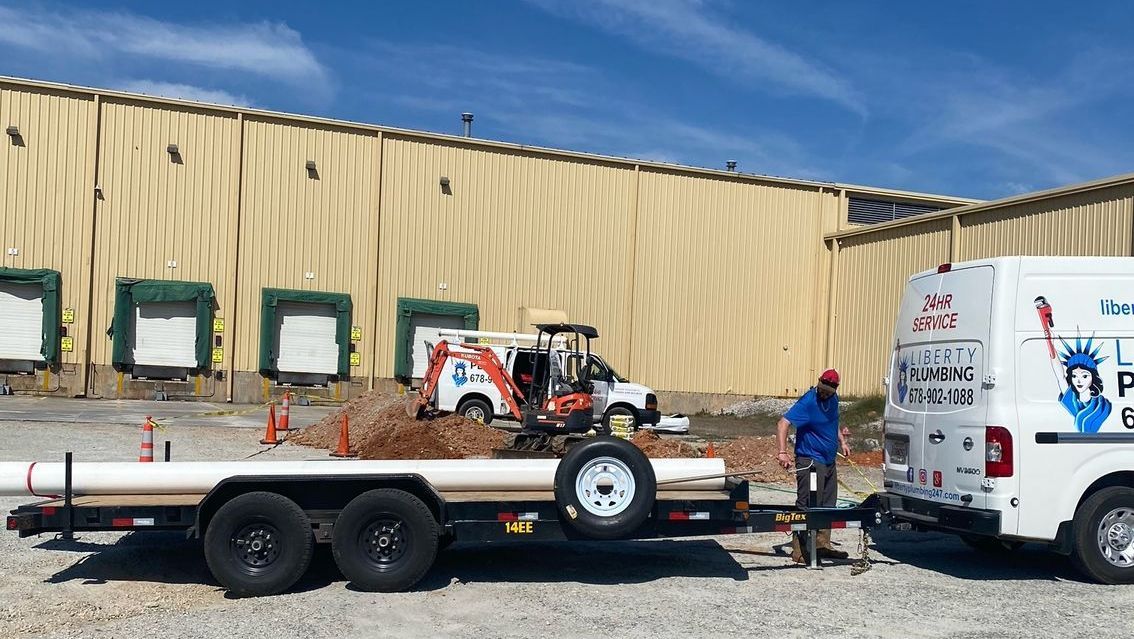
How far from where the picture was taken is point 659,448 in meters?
16.2

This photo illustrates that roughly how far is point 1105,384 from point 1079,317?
1.83ft

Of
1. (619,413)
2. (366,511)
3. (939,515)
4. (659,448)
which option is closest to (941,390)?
(939,515)

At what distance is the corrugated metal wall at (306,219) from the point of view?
28688 mm

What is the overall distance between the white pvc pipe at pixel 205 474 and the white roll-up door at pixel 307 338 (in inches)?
859

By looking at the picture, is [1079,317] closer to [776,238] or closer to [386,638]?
[386,638]

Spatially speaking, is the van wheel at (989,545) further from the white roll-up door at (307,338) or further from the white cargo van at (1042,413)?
the white roll-up door at (307,338)

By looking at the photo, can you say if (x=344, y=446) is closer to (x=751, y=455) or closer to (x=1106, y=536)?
(x=751, y=455)

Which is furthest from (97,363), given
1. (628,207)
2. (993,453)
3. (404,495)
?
(993,453)

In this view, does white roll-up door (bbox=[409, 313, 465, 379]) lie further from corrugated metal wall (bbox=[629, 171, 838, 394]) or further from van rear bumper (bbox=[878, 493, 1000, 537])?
van rear bumper (bbox=[878, 493, 1000, 537])

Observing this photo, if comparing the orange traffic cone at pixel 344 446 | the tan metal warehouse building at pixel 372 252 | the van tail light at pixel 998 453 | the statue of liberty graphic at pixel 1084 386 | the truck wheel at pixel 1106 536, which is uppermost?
the tan metal warehouse building at pixel 372 252

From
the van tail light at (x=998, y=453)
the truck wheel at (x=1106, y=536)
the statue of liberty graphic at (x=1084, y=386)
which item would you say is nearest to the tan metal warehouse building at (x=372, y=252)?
the statue of liberty graphic at (x=1084, y=386)

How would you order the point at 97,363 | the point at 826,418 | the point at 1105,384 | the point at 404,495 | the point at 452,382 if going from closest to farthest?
the point at 404,495, the point at 1105,384, the point at 826,418, the point at 452,382, the point at 97,363

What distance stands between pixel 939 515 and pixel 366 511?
4508 millimetres

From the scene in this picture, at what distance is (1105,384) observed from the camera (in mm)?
7824
